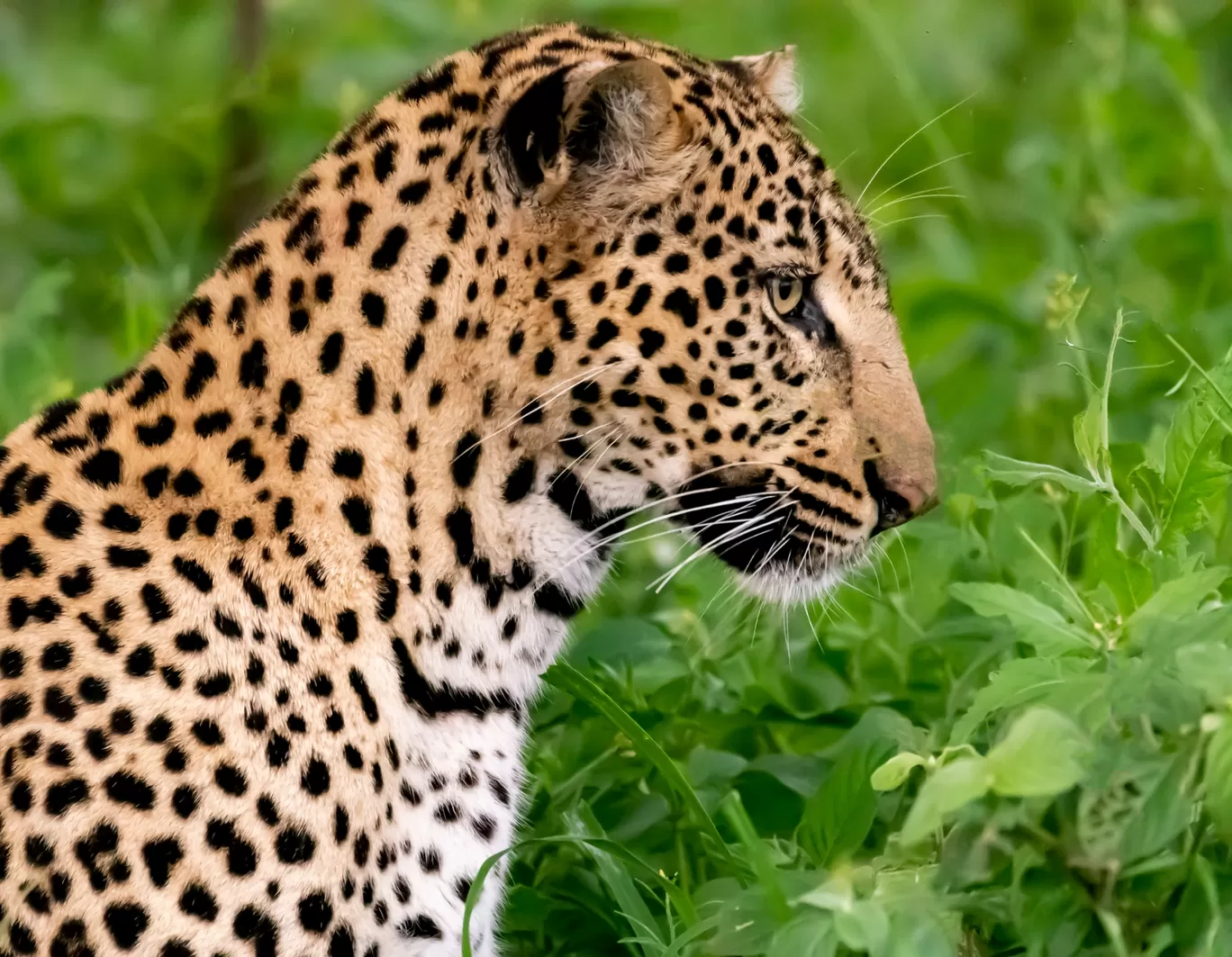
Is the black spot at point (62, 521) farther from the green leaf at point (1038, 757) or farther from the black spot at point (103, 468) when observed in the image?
the green leaf at point (1038, 757)

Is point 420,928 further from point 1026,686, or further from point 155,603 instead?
point 1026,686

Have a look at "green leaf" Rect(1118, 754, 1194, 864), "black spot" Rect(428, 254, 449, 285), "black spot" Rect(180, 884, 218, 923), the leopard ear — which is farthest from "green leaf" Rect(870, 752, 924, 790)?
the leopard ear

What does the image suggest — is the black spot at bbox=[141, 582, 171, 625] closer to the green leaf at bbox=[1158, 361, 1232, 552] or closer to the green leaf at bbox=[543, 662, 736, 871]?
the green leaf at bbox=[543, 662, 736, 871]

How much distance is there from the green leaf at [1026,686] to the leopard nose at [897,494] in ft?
2.86

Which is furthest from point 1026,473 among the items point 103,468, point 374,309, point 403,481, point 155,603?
point 103,468

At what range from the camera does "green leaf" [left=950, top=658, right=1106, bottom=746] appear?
9.72 ft

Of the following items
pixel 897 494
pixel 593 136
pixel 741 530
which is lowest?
pixel 897 494

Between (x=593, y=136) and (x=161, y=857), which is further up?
(x=593, y=136)

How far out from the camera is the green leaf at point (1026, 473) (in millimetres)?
3365

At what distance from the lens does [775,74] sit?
4.40 meters

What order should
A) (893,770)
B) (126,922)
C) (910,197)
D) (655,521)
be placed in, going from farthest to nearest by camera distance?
(910,197), (655,521), (126,922), (893,770)

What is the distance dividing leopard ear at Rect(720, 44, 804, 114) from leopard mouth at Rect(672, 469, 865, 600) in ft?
3.30

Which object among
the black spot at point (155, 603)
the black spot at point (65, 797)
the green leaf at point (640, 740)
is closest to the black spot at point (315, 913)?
the black spot at point (65, 797)

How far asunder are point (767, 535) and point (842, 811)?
26.3 inches
